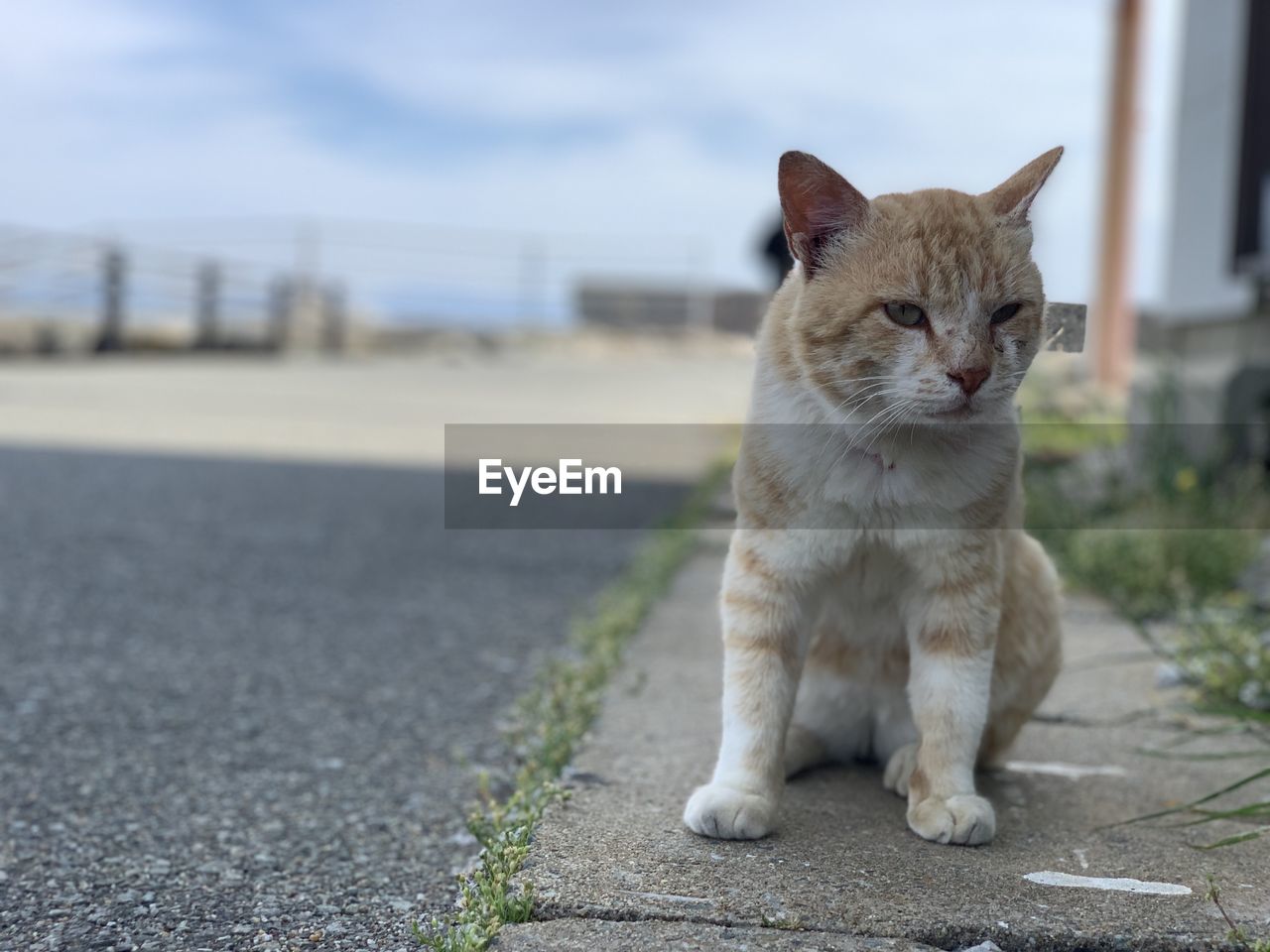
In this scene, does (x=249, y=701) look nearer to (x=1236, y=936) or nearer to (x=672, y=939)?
(x=672, y=939)

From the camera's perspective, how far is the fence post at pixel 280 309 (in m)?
14.8

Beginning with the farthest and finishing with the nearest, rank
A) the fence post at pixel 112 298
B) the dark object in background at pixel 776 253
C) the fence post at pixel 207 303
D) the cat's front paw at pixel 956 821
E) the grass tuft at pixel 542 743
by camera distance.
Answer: the fence post at pixel 207 303
the fence post at pixel 112 298
the dark object in background at pixel 776 253
the cat's front paw at pixel 956 821
the grass tuft at pixel 542 743

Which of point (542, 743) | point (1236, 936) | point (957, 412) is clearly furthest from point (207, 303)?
point (1236, 936)

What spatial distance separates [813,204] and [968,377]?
1.13 ft

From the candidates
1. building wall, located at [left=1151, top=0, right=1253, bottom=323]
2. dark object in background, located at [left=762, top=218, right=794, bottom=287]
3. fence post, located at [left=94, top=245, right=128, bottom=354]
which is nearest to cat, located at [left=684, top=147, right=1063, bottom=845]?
building wall, located at [left=1151, top=0, right=1253, bottom=323]

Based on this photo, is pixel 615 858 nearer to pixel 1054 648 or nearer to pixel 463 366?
pixel 1054 648

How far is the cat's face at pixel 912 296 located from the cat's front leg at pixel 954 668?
0.24m

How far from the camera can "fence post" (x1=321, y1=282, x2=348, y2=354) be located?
50.6 ft

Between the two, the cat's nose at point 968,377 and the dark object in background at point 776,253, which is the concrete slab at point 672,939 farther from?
the dark object in background at point 776,253

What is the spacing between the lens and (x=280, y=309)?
15.1 meters

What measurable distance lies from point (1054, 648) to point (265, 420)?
22.4 ft

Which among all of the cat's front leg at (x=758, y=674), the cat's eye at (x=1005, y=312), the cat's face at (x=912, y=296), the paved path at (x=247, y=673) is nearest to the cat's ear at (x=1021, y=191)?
the cat's face at (x=912, y=296)

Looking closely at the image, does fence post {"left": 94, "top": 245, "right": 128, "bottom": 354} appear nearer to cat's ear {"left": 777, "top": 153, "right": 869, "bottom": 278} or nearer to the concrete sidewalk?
the concrete sidewalk

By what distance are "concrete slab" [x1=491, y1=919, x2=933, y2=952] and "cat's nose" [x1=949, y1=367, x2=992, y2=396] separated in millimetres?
728
